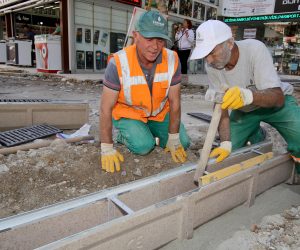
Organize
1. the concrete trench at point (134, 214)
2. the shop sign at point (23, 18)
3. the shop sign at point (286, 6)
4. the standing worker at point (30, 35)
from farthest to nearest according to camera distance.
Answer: the shop sign at point (23, 18)
the standing worker at point (30, 35)
the shop sign at point (286, 6)
the concrete trench at point (134, 214)

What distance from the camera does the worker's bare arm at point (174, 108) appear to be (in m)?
2.79

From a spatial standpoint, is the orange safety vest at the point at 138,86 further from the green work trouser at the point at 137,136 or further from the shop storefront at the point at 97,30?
the shop storefront at the point at 97,30

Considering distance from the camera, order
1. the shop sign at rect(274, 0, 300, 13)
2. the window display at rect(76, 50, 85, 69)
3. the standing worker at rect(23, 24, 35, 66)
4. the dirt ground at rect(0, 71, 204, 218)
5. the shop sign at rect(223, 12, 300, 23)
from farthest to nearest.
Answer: the standing worker at rect(23, 24, 35, 66) → the shop sign at rect(223, 12, 300, 23) → the window display at rect(76, 50, 85, 69) → the shop sign at rect(274, 0, 300, 13) → the dirt ground at rect(0, 71, 204, 218)

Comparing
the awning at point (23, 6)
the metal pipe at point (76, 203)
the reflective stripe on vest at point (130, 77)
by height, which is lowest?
the metal pipe at point (76, 203)

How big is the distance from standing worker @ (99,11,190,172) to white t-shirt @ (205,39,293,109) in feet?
1.54

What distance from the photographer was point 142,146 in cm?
288

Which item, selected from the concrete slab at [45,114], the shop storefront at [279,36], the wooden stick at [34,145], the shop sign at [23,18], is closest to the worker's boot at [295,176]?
the wooden stick at [34,145]

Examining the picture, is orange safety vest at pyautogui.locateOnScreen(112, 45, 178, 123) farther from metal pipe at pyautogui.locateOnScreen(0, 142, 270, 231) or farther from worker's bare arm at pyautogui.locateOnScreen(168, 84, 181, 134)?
metal pipe at pyautogui.locateOnScreen(0, 142, 270, 231)

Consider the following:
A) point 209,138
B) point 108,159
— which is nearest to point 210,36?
point 209,138

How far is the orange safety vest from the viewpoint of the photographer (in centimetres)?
255

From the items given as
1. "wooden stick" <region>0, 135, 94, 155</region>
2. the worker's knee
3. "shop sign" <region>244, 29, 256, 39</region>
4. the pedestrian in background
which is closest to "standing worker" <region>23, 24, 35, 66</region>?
the pedestrian in background

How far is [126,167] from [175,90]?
34.2 inches

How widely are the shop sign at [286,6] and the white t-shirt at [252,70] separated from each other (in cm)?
970

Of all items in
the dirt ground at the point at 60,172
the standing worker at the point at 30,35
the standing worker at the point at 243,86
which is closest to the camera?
the standing worker at the point at 243,86
